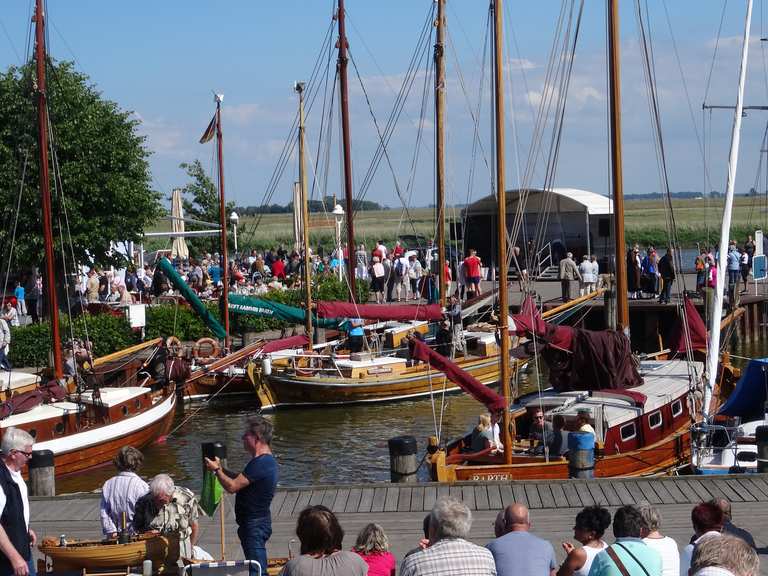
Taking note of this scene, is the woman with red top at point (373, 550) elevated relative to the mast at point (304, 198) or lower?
lower

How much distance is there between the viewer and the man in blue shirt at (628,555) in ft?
23.4

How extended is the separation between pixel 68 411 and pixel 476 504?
35.9ft

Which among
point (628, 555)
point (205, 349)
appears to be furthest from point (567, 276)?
point (628, 555)

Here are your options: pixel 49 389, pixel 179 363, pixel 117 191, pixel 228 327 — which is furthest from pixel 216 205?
pixel 49 389

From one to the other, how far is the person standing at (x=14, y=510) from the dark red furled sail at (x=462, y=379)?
9.47 metres

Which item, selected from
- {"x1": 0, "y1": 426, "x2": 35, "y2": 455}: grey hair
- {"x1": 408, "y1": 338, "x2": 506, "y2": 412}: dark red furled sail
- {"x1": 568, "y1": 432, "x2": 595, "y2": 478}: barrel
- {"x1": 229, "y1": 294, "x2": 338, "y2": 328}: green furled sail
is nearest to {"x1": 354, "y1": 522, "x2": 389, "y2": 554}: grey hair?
{"x1": 0, "y1": 426, "x2": 35, "y2": 455}: grey hair

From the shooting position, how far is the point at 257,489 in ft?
29.8

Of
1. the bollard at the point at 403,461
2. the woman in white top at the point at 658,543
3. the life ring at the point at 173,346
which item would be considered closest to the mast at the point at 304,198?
the life ring at the point at 173,346

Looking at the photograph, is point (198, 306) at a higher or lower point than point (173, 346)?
higher

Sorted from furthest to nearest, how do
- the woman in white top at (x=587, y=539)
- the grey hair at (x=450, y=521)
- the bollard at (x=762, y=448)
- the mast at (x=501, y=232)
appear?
the mast at (x=501, y=232) < the bollard at (x=762, y=448) < the woman in white top at (x=587, y=539) < the grey hair at (x=450, y=521)

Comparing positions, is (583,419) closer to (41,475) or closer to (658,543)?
(41,475)

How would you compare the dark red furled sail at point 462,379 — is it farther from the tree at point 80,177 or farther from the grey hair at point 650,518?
the tree at point 80,177

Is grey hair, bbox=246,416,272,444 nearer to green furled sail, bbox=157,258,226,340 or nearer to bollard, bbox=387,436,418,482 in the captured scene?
bollard, bbox=387,436,418,482

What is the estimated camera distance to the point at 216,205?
213 ft
